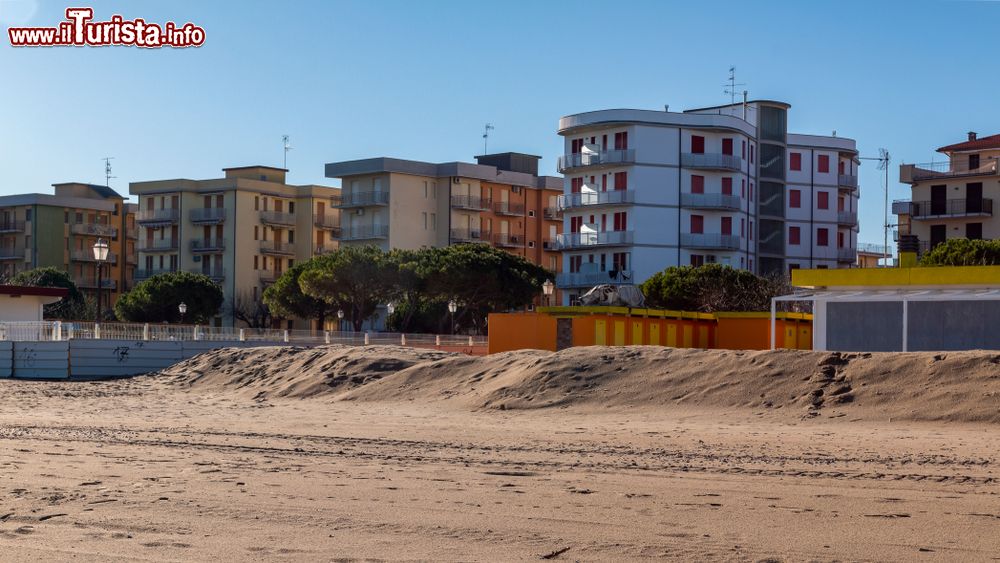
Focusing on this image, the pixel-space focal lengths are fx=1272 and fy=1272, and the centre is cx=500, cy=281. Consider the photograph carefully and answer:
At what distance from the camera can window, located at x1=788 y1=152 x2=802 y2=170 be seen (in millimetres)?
91000

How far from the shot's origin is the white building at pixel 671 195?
A: 8238 centimetres

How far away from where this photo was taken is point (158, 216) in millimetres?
104438

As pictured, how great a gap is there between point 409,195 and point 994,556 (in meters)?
88.5

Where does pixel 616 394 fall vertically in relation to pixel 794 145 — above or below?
below

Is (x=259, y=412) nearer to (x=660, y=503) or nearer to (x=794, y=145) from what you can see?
(x=660, y=503)

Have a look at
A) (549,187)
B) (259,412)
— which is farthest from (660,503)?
(549,187)

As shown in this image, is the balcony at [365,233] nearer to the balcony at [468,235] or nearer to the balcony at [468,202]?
the balcony at [468,235]

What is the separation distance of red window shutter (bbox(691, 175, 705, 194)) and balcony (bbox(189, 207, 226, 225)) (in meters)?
38.4

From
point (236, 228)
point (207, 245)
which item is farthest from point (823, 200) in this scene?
point (207, 245)

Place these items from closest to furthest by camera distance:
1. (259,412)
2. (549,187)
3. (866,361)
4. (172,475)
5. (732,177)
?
(172,475)
(866,361)
(259,412)
(732,177)
(549,187)

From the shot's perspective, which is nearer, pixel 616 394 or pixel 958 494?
pixel 958 494

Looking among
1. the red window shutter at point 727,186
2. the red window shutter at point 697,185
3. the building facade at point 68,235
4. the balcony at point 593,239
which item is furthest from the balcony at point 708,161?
the building facade at point 68,235

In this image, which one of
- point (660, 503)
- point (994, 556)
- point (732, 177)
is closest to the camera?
point (994, 556)

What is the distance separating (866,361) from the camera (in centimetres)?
2294
